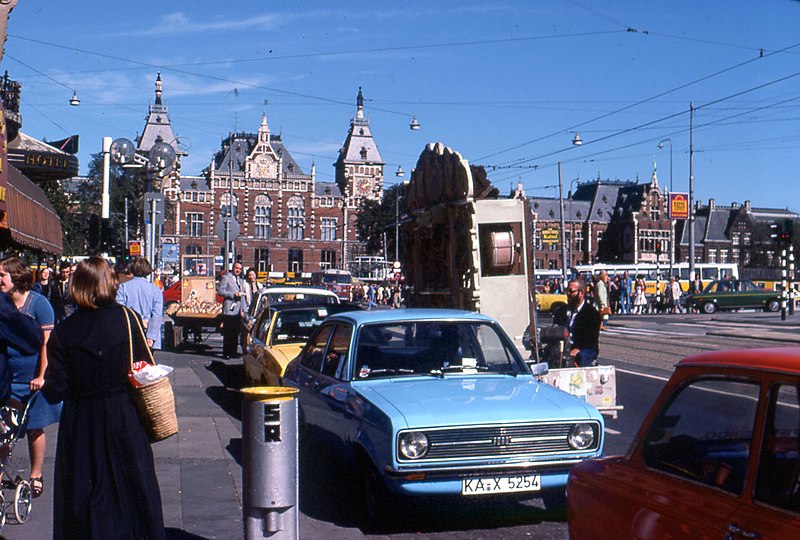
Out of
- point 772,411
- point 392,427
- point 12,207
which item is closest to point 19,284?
point 392,427

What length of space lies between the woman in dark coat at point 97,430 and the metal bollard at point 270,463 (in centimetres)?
69

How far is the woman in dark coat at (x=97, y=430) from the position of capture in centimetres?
487

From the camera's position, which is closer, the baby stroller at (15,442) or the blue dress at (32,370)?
the baby stroller at (15,442)

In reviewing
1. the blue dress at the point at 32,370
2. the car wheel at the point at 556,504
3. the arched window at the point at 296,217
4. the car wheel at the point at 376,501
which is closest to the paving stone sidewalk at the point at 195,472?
the blue dress at the point at 32,370

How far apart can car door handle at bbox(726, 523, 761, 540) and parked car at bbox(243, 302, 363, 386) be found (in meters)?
8.30

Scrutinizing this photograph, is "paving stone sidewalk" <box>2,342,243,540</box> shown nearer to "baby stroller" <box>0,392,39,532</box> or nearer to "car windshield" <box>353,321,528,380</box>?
"baby stroller" <box>0,392,39,532</box>

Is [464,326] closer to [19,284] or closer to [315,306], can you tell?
[19,284]

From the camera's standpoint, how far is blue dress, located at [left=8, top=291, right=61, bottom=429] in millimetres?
6660

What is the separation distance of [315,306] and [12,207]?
13.3 feet

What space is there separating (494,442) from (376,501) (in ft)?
2.99

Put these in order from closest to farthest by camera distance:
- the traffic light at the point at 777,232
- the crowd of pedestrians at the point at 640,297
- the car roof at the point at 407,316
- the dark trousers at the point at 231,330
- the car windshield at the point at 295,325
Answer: the car roof at the point at 407,316 < the car windshield at the point at 295,325 < the dark trousers at the point at 231,330 < the traffic light at the point at 777,232 < the crowd of pedestrians at the point at 640,297

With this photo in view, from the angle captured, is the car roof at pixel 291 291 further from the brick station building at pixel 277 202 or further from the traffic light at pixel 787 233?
the brick station building at pixel 277 202

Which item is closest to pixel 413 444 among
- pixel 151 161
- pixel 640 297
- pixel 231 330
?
pixel 231 330

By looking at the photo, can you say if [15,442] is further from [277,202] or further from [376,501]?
[277,202]
